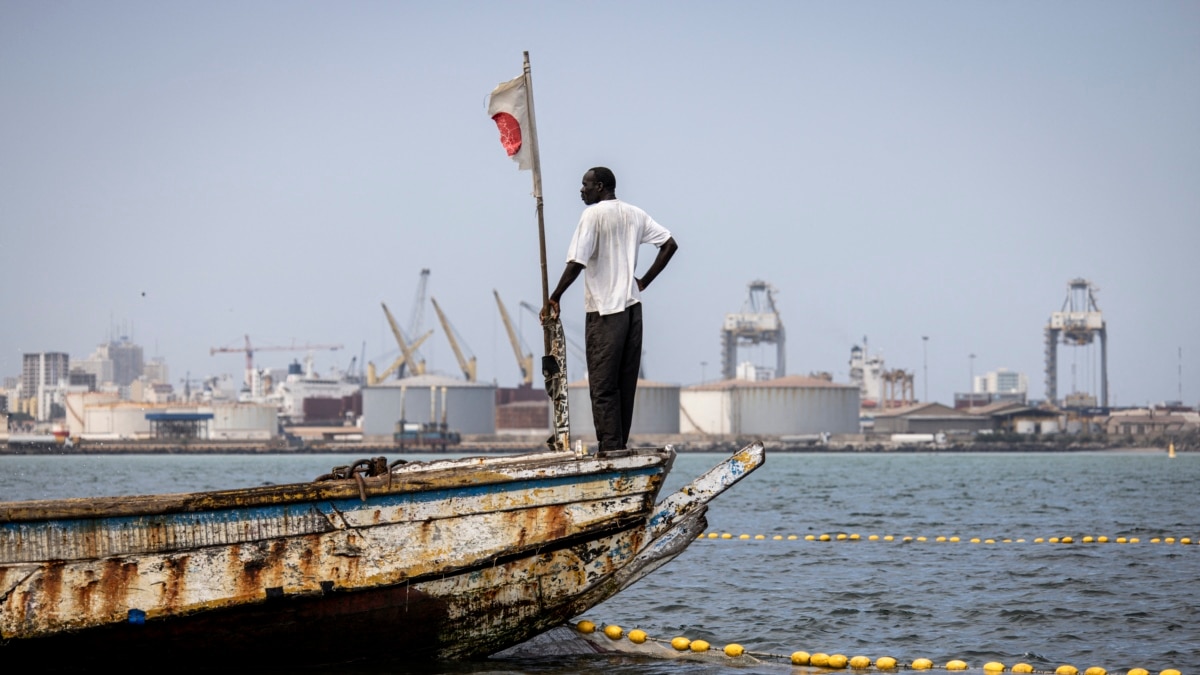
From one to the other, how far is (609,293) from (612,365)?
459 millimetres

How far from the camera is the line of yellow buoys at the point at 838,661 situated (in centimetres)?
1019

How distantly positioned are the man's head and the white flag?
0.51m

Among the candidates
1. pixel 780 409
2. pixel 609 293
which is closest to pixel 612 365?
pixel 609 293

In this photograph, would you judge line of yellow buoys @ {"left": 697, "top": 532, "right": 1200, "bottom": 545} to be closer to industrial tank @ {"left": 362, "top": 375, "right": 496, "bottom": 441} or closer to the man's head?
the man's head

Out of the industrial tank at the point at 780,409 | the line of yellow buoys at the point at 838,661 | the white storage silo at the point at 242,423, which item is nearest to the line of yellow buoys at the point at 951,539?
the line of yellow buoys at the point at 838,661

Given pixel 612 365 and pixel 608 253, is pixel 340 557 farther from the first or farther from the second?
pixel 608 253

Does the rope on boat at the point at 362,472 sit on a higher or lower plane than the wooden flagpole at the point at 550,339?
lower

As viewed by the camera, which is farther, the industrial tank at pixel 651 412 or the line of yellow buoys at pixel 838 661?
the industrial tank at pixel 651 412

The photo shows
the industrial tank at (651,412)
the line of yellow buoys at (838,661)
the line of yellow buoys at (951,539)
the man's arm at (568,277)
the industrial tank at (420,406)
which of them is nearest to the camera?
the man's arm at (568,277)

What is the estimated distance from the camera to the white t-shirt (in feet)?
29.8

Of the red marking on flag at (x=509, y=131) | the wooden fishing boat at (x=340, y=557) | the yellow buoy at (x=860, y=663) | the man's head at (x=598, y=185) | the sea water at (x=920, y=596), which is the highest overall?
the red marking on flag at (x=509, y=131)

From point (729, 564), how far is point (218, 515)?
1113 cm

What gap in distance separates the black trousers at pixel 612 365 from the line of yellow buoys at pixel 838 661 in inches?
99.0

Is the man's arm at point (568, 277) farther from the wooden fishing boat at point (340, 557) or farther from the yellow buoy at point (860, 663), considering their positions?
the yellow buoy at point (860, 663)
